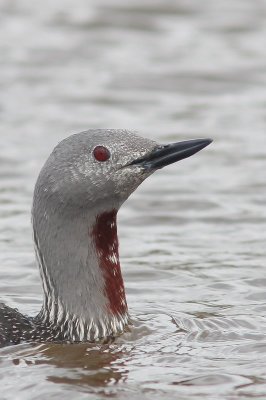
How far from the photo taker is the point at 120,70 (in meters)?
19.8

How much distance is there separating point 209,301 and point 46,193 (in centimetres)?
226

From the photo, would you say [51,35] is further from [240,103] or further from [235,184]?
[235,184]

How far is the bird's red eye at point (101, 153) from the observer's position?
386 inches

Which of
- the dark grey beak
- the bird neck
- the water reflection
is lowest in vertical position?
the water reflection

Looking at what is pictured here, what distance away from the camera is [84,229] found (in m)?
9.88

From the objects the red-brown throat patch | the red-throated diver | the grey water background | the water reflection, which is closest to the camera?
the water reflection

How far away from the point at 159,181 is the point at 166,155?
5.56 m

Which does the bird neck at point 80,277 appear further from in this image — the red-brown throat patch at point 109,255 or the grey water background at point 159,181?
the grey water background at point 159,181

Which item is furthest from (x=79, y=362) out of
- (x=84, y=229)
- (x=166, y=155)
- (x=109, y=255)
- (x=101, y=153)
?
(x=166, y=155)

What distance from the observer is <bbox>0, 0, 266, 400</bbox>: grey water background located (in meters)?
9.56

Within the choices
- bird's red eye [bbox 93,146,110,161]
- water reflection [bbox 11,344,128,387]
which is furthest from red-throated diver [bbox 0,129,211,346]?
water reflection [bbox 11,344,128,387]

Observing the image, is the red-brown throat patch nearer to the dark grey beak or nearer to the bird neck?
the bird neck

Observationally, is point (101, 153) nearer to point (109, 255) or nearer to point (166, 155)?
point (166, 155)

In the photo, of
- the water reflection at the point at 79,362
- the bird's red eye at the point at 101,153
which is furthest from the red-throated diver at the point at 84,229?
the water reflection at the point at 79,362
